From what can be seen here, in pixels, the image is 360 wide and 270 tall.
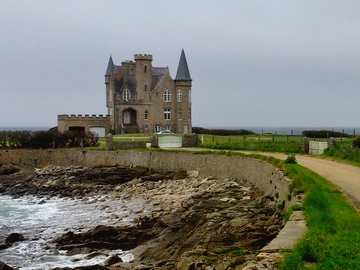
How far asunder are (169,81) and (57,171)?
88.0ft

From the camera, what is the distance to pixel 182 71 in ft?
196

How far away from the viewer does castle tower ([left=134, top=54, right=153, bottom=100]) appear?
193 feet

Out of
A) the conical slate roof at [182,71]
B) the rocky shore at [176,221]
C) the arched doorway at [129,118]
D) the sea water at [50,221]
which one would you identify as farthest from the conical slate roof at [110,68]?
the sea water at [50,221]

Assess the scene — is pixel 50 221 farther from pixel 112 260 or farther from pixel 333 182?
pixel 333 182

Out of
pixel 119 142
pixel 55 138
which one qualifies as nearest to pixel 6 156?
pixel 55 138

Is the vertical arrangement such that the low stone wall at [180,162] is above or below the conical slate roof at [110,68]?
below

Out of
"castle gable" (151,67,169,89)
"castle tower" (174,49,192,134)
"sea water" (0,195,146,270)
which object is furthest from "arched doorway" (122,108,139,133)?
"sea water" (0,195,146,270)

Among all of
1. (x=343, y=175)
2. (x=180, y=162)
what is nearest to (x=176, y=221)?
(x=343, y=175)

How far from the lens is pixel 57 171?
35.5 m

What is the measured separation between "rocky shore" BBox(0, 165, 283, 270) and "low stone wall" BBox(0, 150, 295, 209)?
59 cm

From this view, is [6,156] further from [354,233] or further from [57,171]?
[354,233]

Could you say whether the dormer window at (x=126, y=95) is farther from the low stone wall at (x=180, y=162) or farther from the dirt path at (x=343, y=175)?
the dirt path at (x=343, y=175)

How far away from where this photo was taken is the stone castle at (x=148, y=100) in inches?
2299

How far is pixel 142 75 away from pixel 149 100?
318cm
